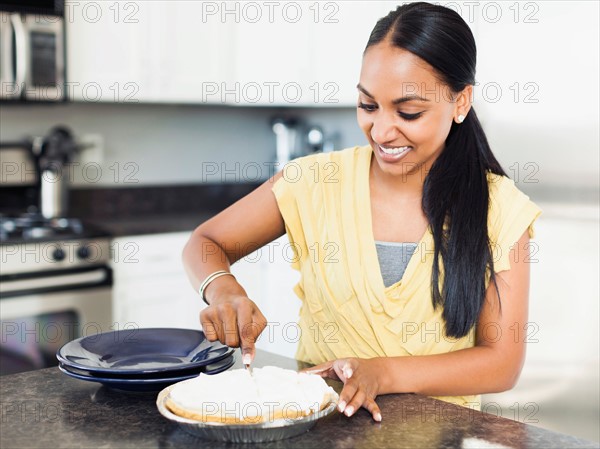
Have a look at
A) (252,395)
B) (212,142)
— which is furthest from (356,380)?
(212,142)

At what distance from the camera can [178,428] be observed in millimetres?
1154

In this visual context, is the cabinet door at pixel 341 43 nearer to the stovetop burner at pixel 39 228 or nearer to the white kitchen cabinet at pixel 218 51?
the white kitchen cabinet at pixel 218 51

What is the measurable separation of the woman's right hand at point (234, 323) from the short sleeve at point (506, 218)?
0.49 metres

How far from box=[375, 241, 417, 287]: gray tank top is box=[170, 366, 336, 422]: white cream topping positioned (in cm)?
47

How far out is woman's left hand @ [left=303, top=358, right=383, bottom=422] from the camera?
119 centimetres

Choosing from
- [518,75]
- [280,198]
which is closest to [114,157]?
[518,75]

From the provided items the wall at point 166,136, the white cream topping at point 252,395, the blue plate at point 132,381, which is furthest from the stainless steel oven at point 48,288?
the white cream topping at point 252,395

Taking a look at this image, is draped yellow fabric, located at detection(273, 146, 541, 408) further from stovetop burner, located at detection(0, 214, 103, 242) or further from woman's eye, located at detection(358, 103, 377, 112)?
stovetop burner, located at detection(0, 214, 103, 242)

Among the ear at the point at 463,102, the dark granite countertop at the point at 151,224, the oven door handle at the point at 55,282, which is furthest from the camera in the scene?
the dark granite countertop at the point at 151,224

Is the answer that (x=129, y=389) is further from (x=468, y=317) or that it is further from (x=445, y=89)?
(x=445, y=89)

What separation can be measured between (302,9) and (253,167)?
925 mm

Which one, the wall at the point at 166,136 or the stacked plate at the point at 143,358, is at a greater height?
the wall at the point at 166,136

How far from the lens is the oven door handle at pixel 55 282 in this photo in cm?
292

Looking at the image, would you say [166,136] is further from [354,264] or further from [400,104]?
[400,104]
